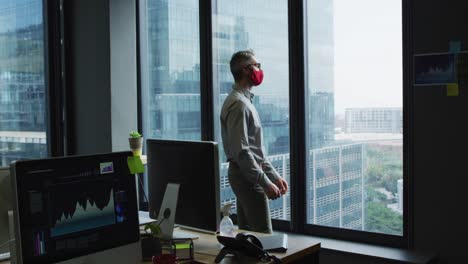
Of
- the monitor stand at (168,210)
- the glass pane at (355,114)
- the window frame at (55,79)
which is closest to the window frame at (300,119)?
the glass pane at (355,114)

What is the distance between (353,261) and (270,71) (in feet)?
4.86

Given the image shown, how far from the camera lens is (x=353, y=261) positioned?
3.20m

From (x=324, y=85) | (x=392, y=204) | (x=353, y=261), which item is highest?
(x=324, y=85)

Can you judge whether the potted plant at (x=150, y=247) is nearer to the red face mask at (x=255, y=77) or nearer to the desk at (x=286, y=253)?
the desk at (x=286, y=253)

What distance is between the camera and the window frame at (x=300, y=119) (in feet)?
10.4

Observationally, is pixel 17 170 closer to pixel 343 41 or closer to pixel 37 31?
pixel 343 41

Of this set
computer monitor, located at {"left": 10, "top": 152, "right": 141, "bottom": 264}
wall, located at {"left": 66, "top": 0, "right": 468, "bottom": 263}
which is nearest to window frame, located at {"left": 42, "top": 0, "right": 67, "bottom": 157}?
wall, located at {"left": 66, "top": 0, "right": 468, "bottom": 263}

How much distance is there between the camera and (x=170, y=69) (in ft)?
15.1

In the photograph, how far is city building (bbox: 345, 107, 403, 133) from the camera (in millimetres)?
3268

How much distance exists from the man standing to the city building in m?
0.65

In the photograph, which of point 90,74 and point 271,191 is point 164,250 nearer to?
point 271,191
